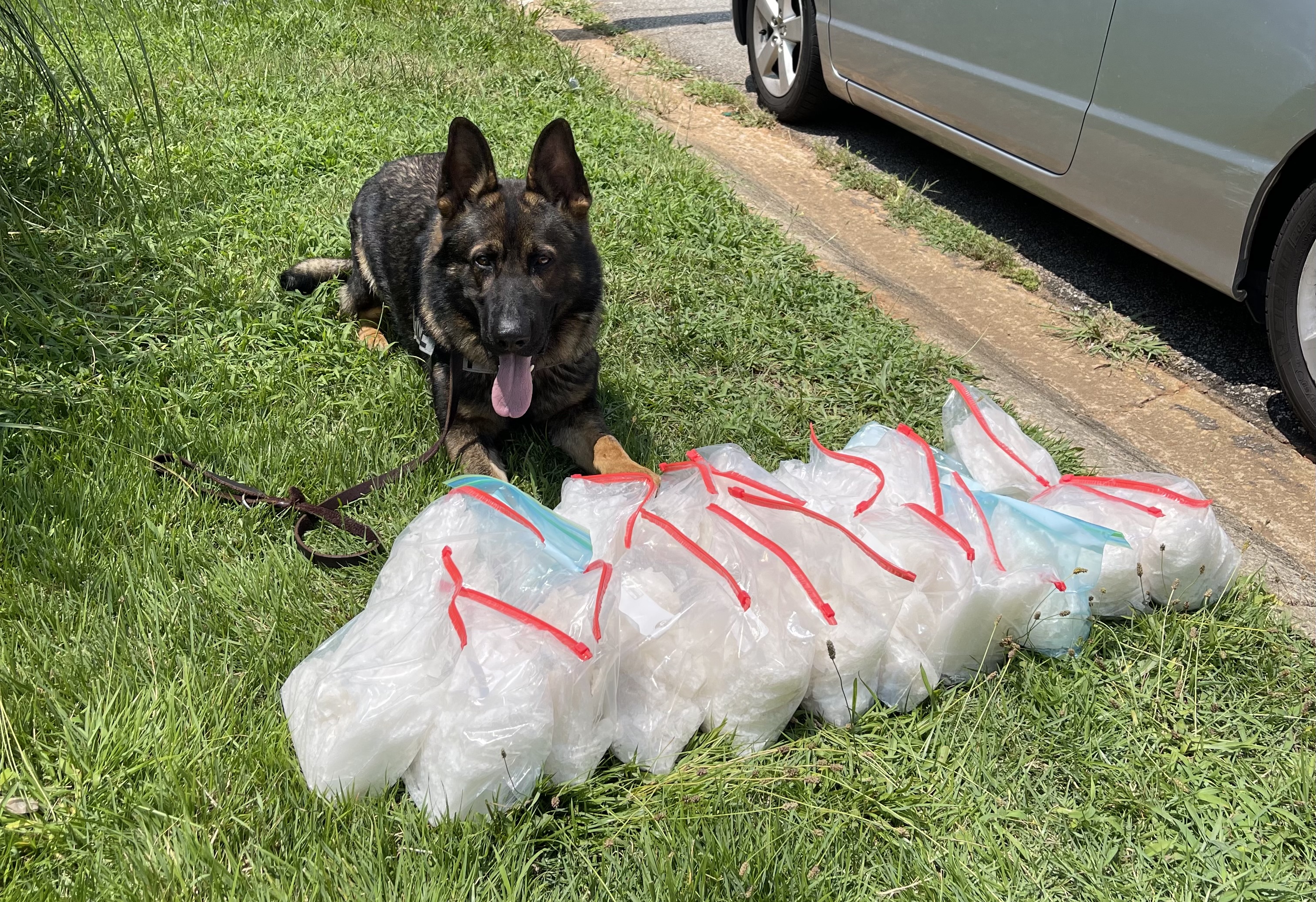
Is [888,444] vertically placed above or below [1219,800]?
above

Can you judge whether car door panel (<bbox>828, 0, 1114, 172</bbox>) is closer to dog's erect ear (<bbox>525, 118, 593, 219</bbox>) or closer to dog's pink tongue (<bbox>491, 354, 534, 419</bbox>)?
dog's erect ear (<bbox>525, 118, 593, 219</bbox>)

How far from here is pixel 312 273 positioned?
13.6ft


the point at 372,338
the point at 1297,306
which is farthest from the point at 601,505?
the point at 1297,306

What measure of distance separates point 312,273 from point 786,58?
3.87 m

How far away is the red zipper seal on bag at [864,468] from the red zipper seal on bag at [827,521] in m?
0.10

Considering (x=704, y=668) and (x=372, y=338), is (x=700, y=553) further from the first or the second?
(x=372, y=338)

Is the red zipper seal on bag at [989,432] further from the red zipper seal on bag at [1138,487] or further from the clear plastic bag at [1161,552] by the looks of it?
the clear plastic bag at [1161,552]

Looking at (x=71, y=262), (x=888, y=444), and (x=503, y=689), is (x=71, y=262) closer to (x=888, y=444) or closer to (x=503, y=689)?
(x=503, y=689)

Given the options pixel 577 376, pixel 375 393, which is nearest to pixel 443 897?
pixel 577 376

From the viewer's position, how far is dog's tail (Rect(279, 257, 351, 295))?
4078 millimetres

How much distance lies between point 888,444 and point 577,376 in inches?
45.8

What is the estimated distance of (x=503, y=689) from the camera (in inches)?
73.2

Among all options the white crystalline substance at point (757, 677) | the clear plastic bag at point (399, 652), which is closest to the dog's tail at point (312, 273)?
the clear plastic bag at point (399, 652)

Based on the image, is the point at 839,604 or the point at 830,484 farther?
the point at 830,484
